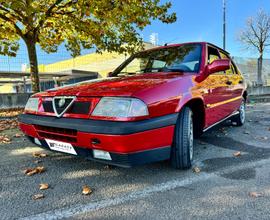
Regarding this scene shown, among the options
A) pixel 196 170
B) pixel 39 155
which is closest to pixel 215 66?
pixel 196 170

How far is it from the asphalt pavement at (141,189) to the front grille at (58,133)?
46cm

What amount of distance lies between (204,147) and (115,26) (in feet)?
20.7

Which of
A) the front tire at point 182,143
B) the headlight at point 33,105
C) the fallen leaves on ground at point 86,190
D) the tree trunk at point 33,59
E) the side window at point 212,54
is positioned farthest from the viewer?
the tree trunk at point 33,59

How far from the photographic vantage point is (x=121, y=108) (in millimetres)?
2436

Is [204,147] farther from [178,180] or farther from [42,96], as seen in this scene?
[42,96]

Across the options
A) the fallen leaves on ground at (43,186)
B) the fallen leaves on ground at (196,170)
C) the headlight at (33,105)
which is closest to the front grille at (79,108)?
the headlight at (33,105)

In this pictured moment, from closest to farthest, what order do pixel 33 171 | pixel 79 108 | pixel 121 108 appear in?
1. pixel 121 108
2. pixel 79 108
3. pixel 33 171

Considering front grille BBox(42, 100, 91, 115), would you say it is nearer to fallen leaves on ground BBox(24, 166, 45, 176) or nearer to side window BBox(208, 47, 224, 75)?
fallen leaves on ground BBox(24, 166, 45, 176)

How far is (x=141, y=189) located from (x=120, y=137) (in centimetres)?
64

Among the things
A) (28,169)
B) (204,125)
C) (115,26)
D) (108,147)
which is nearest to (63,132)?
(108,147)

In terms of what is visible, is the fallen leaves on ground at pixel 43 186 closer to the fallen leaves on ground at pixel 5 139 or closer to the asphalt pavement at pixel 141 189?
the asphalt pavement at pixel 141 189

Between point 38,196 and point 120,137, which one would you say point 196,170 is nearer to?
point 120,137

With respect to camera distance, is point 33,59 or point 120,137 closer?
point 120,137

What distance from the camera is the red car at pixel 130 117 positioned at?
7.88ft
